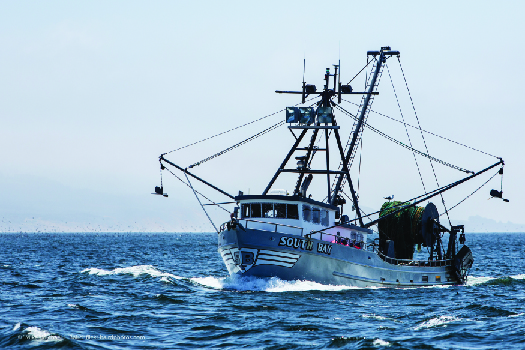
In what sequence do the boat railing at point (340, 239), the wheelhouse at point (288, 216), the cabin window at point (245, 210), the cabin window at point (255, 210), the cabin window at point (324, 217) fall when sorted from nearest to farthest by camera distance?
1. the wheelhouse at point (288, 216)
2. the boat railing at point (340, 239)
3. the cabin window at point (255, 210)
4. the cabin window at point (245, 210)
5. the cabin window at point (324, 217)

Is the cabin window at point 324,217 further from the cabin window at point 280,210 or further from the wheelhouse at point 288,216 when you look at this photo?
the cabin window at point 280,210

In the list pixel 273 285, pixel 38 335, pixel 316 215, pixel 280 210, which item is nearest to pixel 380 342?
pixel 38 335

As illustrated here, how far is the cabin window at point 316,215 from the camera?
34.9m

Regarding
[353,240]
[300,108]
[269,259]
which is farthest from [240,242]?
[300,108]

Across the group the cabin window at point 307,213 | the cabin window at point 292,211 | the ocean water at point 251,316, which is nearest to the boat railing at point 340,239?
the cabin window at point 307,213

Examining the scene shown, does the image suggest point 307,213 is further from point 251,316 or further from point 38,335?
point 38,335

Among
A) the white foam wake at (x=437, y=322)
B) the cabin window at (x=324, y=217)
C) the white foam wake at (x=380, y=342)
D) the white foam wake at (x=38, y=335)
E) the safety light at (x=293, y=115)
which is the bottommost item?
the white foam wake at (x=380, y=342)

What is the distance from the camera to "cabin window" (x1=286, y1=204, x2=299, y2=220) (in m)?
33.8

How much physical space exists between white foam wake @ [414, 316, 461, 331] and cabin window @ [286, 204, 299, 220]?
1061cm

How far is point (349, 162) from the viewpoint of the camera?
1694 inches

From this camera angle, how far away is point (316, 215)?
3519cm

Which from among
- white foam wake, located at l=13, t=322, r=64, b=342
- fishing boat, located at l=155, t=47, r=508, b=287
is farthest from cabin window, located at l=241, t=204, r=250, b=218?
white foam wake, located at l=13, t=322, r=64, b=342

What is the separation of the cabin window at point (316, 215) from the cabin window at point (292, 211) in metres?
1.45

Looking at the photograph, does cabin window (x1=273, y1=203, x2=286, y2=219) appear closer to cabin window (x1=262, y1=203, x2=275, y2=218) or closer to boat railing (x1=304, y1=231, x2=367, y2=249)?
cabin window (x1=262, y1=203, x2=275, y2=218)
